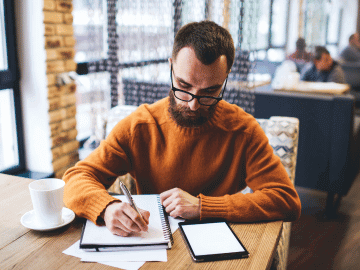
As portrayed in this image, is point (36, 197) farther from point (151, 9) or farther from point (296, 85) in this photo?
point (296, 85)

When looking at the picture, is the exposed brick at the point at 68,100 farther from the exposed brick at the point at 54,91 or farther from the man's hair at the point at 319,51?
the man's hair at the point at 319,51

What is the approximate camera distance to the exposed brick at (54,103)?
2.34 m

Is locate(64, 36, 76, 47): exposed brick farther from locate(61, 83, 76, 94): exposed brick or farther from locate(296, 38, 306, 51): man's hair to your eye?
locate(296, 38, 306, 51): man's hair

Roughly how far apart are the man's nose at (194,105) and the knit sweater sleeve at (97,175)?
26cm

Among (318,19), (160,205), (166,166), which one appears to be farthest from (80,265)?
(318,19)

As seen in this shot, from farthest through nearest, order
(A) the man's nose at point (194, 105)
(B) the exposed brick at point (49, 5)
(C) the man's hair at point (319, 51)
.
Answer: (C) the man's hair at point (319, 51)
(B) the exposed brick at point (49, 5)
(A) the man's nose at point (194, 105)

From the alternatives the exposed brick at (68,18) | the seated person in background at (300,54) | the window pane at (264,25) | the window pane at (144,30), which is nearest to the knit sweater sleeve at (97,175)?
the exposed brick at (68,18)

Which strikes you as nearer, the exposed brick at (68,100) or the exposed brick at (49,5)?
the exposed brick at (49,5)

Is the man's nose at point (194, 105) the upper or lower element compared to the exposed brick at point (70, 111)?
upper

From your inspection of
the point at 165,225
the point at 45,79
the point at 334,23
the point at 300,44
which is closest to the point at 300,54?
the point at 300,44

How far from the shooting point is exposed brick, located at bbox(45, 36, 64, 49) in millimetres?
2242

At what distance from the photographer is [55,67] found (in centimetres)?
235

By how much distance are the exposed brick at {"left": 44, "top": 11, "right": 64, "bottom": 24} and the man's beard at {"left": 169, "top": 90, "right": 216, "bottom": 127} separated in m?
1.45

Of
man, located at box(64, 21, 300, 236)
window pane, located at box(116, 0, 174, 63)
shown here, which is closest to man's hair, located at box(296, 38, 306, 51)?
window pane, located at box(116, 0, 174, 63)
